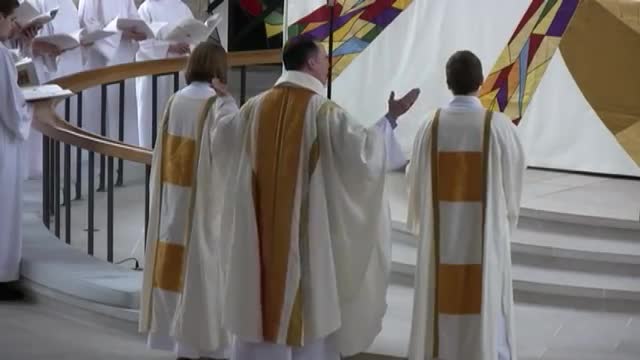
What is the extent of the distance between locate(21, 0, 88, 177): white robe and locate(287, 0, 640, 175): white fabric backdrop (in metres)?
2.10

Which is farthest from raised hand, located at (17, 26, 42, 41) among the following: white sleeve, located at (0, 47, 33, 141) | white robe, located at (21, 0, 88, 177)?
white sleeve, located at (0, 47, 33, 141)

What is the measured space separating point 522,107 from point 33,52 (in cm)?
352

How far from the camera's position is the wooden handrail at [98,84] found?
292 inches

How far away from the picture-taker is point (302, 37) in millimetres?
5625

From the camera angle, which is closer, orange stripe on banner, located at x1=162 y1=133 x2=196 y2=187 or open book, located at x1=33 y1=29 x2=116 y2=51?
orange stripe on banner, located at x1=162 y1=133 x2=196 y2=187

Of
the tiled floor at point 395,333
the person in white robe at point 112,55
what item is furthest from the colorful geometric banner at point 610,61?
the person in white robe at point 112,55

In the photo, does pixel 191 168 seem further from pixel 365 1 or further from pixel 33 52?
pixel 33 52

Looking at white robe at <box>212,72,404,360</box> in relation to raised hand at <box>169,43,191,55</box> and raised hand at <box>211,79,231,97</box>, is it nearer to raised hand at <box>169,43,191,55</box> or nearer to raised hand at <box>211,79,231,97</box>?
raised hand at <box>211,79,231,97</box>

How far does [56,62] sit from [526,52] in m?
3.66

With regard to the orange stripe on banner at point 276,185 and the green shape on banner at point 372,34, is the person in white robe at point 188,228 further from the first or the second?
the green shape on banner at point 372,34

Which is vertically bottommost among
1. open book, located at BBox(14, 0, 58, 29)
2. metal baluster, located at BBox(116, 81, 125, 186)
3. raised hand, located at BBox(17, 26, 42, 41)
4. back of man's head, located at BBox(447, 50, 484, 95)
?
metal baluster, located at BBox(116, 81, 125, 186)

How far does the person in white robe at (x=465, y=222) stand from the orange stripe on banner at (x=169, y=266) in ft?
3.65

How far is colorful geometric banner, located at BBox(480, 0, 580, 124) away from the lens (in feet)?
29.6

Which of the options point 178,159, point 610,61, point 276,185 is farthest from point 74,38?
point 276,185
